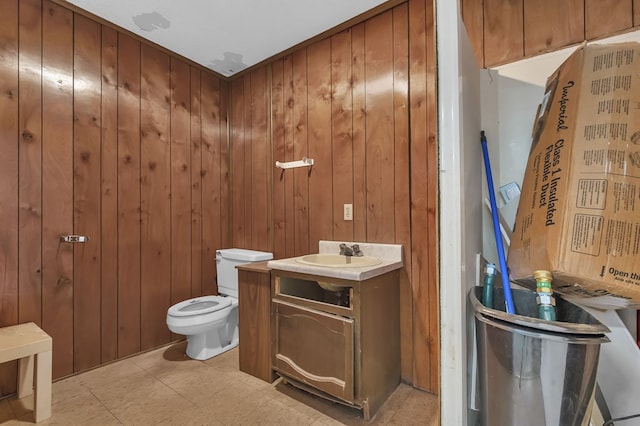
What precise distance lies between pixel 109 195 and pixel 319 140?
1622 millimetres

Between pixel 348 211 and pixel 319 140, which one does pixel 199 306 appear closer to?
pixel 348 211

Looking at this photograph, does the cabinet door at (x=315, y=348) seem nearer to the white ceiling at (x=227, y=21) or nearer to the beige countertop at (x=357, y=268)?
the beige countertop at (x=357, y=268)

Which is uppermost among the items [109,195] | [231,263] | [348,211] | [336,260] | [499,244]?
[109,195]

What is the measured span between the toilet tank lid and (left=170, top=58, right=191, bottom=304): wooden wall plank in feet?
1.13

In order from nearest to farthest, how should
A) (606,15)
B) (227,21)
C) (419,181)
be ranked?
(606,15) < (419,181) < (227,21)

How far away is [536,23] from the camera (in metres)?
1.45

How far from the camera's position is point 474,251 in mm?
1180

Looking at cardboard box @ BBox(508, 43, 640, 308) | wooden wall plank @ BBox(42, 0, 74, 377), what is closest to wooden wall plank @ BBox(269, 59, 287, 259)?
wooden wall plank @ BBox(42, 0, 74, 377)

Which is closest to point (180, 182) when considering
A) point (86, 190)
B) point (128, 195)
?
point (128, 195)

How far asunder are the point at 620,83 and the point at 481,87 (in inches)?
23.1

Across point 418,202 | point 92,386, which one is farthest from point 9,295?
point 418,202

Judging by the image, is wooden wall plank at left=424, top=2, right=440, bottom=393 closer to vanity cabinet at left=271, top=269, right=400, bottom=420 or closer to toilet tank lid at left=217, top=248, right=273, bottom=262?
vanity cabinet at left=271, top=269, right=400, bottom=420

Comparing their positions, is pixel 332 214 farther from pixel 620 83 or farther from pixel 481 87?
pixel 620 83

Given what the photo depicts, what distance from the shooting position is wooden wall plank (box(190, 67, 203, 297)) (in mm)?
2686
